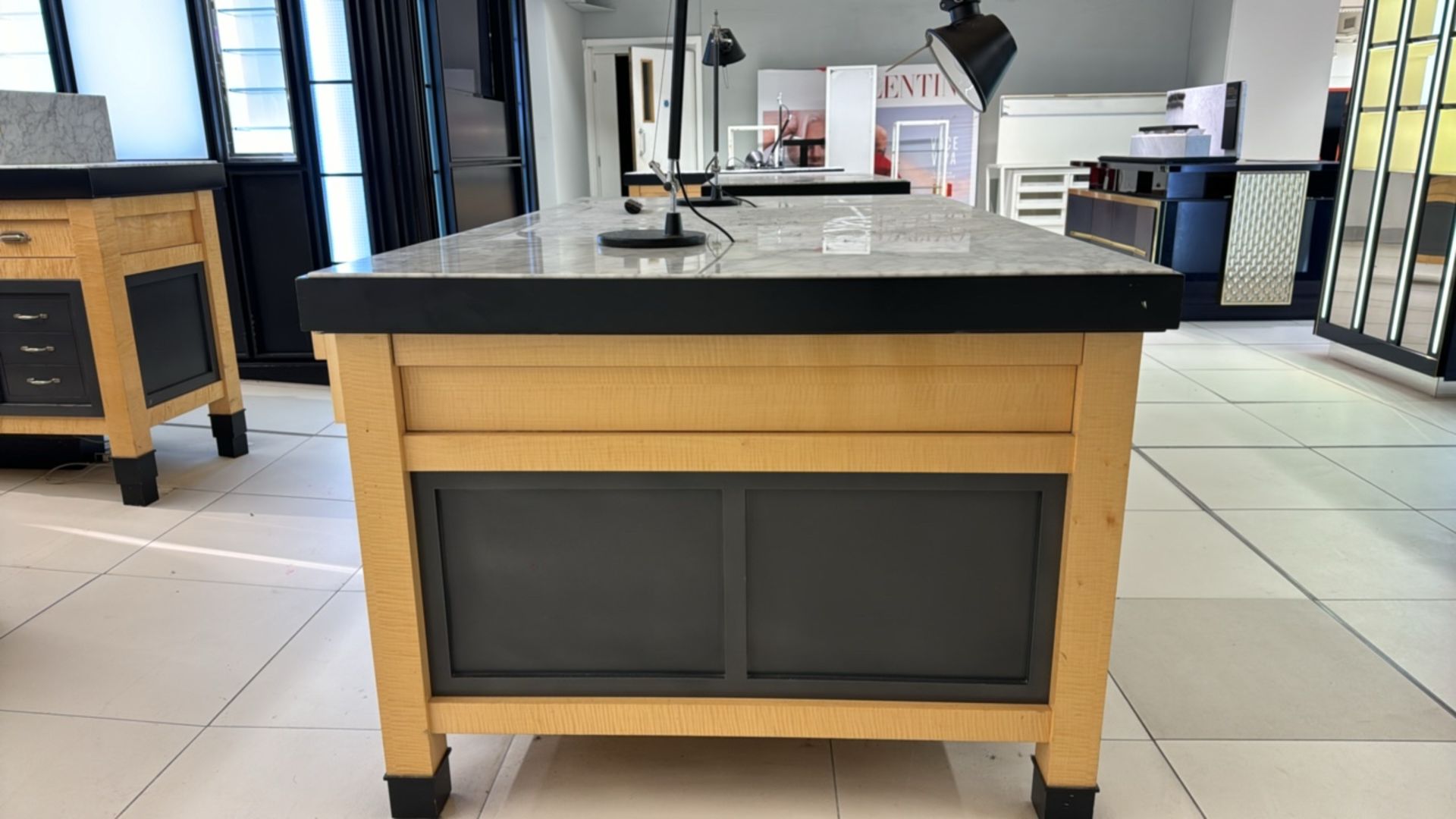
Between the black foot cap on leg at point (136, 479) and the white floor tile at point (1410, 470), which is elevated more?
the black foot cap on leg at point (136, 479)

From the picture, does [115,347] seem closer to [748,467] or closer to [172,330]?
[172,330]

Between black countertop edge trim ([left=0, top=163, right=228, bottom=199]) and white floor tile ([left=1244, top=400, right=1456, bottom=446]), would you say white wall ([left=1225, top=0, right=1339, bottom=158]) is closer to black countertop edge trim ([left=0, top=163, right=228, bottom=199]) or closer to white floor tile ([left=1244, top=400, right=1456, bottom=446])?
white floor tile ([left=1244, top=400, right=1456, bottom=446])

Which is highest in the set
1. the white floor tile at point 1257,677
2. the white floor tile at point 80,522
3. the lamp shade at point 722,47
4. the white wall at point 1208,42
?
the white wall at point 1208,42

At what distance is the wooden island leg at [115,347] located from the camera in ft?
9.24

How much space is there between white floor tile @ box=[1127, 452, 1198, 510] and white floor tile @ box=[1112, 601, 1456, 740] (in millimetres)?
666

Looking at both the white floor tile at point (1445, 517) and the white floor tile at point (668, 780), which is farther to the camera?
the white floor tile at point (1445, 517)

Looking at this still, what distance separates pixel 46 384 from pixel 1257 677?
3.49 meters

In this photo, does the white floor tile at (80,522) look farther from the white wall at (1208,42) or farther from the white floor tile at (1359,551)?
the white wall at (1208,42)

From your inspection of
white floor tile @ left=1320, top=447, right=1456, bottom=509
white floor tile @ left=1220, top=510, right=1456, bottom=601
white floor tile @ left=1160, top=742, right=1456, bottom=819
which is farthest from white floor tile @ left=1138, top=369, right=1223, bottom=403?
white floor tile @ left=1160, top=742, right=1456, bottom=819

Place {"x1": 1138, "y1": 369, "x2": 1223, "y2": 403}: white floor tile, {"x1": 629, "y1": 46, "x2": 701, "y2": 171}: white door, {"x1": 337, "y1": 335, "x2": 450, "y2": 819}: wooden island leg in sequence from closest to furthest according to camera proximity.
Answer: {"x1": 337, "y1": 335, "x2": 450, "y2": 819}: wooden island leg < {"x1": 1138, "y1": 369, "x2": 1223, "y2": 403}: white floor tile < {"x1": 629, "y1": 46, "x2": 701, "y2": 171}: white door

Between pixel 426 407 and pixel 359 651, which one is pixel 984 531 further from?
pixel 359 651

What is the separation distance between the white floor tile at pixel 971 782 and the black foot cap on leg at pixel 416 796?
1.67 feet

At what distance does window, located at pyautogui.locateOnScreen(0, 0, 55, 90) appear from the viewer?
4395 mm

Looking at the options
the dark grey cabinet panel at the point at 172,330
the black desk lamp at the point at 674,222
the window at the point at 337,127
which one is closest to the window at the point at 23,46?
the window at the point at 337,127
